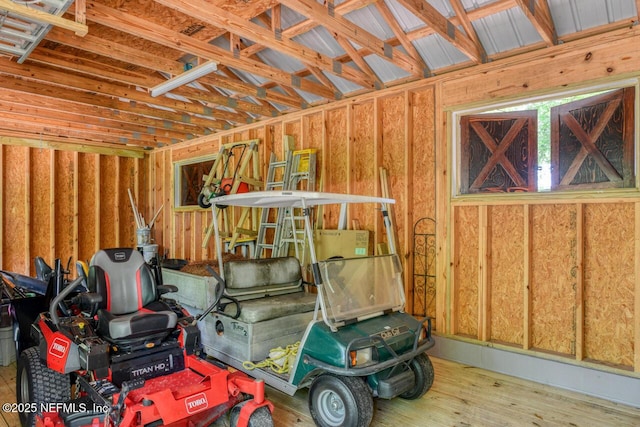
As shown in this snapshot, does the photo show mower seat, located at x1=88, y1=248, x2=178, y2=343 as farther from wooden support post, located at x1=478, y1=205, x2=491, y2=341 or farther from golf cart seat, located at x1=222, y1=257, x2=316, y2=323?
wooden support post, located at x1=478, y1=205, x2=491, y2=341

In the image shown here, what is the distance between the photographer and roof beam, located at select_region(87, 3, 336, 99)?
3096 millimetres

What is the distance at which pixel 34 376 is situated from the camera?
2.76 m

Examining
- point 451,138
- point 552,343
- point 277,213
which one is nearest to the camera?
point 552,343

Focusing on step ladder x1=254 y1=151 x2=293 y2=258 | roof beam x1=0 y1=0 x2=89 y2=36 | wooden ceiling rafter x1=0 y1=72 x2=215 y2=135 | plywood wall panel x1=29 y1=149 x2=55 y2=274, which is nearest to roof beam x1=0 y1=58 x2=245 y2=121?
wooden ceiling rafter x1=0 y1=72 x2=215 y2=135

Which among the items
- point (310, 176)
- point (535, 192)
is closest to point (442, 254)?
point (535, 192)

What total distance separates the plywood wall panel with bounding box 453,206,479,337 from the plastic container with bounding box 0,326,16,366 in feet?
15.5

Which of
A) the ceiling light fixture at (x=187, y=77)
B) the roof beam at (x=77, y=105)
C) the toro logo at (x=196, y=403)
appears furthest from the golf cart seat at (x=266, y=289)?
the roof beam at (x=77, y=105)

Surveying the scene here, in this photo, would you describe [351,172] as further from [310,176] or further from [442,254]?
[442,254]

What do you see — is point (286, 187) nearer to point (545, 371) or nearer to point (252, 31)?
point (252, 31)

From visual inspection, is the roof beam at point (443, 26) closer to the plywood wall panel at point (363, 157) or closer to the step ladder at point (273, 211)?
the plywood wall panel at point (363, 157)

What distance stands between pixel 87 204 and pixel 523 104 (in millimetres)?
8133

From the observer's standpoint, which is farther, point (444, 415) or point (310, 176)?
point (310, 176)

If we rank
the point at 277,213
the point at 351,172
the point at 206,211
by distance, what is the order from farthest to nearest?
1. the point at 206,211
2. the point at 277,213
3. the point at 351,172

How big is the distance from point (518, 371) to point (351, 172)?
291 centimetres
